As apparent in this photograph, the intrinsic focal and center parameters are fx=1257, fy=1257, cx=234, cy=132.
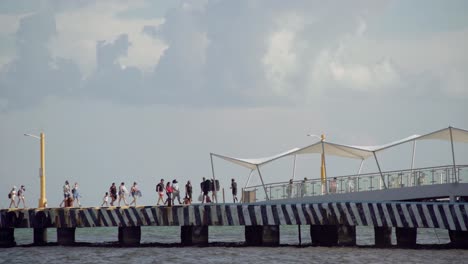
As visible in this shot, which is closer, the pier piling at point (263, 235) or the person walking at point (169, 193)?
the pier piling at point (263, 235)

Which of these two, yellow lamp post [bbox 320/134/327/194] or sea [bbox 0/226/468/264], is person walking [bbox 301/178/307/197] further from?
sea [bbox 0/226/468/264]

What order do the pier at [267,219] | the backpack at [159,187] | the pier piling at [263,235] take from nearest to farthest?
the pier at [267,219]
the pier piling at [263,235]
the backpack at [159,187]

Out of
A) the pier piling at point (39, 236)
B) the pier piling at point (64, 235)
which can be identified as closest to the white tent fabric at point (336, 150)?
the pier piling at point (64, 235)

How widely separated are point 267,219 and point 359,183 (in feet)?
27.2

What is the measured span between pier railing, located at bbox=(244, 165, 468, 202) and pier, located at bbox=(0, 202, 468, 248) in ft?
15.6

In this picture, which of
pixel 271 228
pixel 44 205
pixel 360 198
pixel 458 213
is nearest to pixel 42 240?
pixel 44 205

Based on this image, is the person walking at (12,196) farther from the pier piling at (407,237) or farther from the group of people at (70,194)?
the pier piling at (407,237)

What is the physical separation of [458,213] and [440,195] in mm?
7243

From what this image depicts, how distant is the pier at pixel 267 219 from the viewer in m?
59.3

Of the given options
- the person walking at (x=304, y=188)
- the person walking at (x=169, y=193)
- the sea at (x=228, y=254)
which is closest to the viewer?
the sea at (x=228, y=254)

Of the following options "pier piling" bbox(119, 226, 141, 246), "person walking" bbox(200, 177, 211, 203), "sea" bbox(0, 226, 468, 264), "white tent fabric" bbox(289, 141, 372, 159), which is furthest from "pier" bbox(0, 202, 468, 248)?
"white tent fabric" bbox(289, 141, 372, 159)

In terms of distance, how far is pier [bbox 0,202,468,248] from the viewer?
195 ft

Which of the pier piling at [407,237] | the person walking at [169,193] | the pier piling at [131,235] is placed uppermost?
the person walking at [169,193]

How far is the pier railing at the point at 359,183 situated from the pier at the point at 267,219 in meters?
4.75
